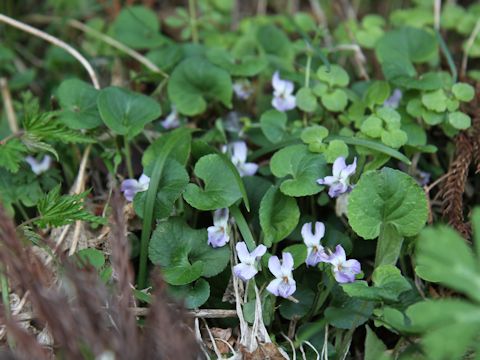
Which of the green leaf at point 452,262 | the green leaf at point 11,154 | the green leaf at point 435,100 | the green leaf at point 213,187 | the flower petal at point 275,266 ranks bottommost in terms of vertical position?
the flower petal at point 275,266

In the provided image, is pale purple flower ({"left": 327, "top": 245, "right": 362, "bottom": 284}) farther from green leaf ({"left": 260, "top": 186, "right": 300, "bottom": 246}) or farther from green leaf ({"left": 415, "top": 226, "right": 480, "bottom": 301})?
green leaf ({"left": 415, "top": 226, "right": 480, "bottom": 301})

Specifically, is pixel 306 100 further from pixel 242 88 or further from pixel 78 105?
pixel 78 105

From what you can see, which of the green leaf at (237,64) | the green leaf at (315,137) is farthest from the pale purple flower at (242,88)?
the green leaf at (315,137)

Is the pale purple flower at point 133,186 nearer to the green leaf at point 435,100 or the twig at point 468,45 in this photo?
the green leaf at point 435,100

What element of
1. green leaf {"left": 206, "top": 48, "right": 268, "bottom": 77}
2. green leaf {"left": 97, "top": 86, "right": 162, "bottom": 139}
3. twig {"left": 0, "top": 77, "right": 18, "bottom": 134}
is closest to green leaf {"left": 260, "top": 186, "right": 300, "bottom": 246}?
green leaf {"left": 97, "top": 86, "right": 162, "bottom": 139}

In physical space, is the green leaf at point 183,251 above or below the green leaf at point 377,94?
below

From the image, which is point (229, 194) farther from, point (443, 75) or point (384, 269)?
point (443, 75)
